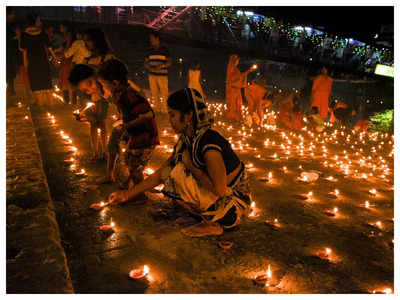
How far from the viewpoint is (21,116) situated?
5906 millimetres

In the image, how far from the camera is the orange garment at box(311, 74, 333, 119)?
34.8 ft

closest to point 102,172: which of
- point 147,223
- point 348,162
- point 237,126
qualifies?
point 147,223

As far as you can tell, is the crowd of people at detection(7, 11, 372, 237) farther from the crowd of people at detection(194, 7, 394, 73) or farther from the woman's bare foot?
the crowd of people at detection(194, 7, 394, 73)

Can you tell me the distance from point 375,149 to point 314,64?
10.0 metres

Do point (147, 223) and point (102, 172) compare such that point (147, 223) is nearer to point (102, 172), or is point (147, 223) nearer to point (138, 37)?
point (102, 172)

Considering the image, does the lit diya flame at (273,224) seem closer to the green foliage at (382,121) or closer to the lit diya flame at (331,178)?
the lit diya flame at (331,178)

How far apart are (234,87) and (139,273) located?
25.6 ft

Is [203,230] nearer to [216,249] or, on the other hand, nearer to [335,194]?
[216,249]

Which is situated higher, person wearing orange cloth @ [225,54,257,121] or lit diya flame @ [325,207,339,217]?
person wearing orange cloth @ [225,54,257,121]

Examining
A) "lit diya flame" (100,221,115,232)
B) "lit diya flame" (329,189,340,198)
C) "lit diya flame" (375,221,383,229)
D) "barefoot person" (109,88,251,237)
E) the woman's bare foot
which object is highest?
"barefoot person" (109,88,251,237)

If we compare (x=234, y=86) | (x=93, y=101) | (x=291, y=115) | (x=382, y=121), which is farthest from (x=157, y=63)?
(x=382, y=121)

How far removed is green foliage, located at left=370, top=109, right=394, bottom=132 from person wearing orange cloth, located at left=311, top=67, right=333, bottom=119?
240 inches

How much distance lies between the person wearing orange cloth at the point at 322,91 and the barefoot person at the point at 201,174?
906 cm

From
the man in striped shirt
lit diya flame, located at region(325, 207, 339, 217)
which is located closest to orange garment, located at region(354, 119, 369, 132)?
the man in striped shirt
